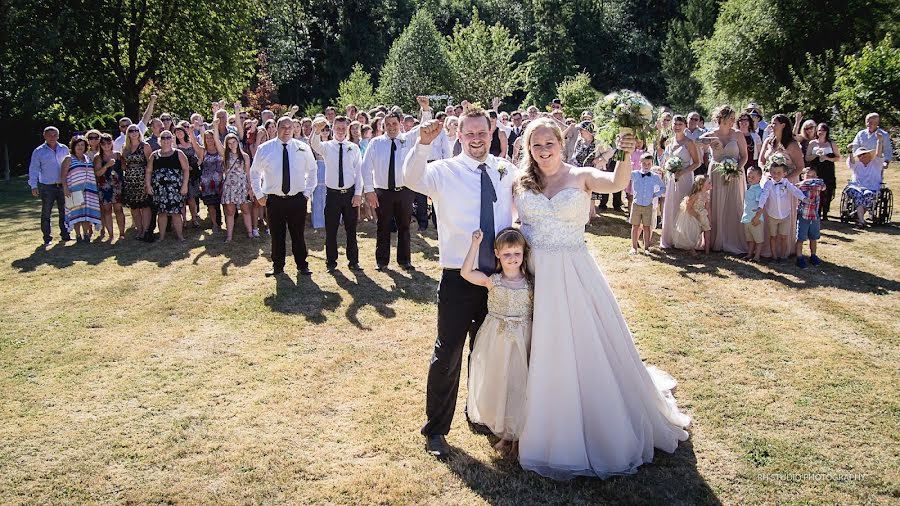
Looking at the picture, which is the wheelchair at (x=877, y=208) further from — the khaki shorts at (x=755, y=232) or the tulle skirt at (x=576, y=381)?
the tulle skirt at (x=576, y=381)

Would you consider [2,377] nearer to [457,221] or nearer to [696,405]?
[457,221]

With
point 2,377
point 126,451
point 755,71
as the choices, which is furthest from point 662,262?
point 755,71

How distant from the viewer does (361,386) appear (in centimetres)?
582

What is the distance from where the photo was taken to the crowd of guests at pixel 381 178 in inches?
379

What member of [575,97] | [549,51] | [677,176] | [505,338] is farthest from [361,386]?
[549,51]

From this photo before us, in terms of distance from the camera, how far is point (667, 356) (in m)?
6.34

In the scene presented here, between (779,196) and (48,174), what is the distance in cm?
1230

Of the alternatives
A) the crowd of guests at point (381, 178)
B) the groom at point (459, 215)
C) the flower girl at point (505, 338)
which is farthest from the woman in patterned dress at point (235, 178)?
the flower girl at point (505, 338)

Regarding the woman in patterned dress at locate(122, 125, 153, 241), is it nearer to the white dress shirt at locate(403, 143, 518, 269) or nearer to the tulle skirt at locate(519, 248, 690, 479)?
the white dress shirt at locate(403, 143, 518, 269)

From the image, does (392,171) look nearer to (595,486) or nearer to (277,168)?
(277,168)

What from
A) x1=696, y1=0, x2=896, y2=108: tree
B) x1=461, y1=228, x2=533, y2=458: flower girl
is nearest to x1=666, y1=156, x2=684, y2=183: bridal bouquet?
x1=461, y1=228, x2=533, y2=458: flower girl

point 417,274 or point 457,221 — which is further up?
point 457,221

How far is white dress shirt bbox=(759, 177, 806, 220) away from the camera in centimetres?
964

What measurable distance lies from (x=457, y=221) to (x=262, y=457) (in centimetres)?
218
